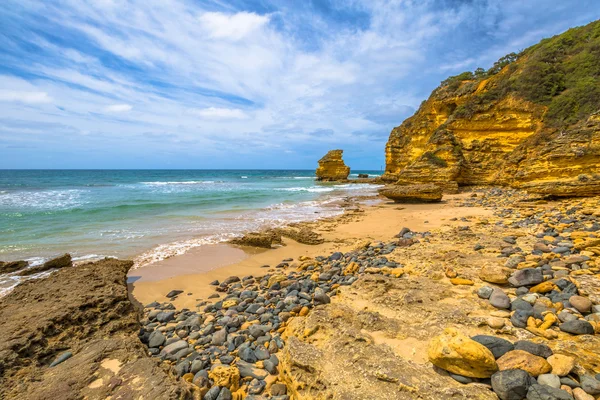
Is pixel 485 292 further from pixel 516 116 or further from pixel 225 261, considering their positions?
pixel 516 116

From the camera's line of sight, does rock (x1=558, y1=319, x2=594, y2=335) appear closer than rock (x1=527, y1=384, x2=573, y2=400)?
No

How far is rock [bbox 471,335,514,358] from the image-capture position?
2291mm

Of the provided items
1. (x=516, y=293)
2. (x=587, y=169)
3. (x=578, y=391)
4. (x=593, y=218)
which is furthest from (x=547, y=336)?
(x=587, y=169)

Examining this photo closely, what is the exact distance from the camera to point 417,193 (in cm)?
1623

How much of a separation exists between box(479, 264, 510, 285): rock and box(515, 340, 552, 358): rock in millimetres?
1523

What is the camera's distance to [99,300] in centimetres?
390

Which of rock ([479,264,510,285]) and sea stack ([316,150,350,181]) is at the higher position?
sea stack ([316,150,350,181])

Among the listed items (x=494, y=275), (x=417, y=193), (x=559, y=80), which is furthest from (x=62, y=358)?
(x=559, y=80)

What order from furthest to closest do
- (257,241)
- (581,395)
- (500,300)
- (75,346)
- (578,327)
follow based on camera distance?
(257,241), (500,300), (75,346), (578,327), (581,395)

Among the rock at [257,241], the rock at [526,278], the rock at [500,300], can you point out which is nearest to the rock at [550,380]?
the rock at [500,300]

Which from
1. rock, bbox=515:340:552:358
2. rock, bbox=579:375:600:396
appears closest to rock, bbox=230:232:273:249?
rock, bbox=515:340:552:358

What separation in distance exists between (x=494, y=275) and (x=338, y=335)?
2520mm

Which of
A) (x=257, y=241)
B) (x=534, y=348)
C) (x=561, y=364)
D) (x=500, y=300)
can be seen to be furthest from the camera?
(x=257, y=241)

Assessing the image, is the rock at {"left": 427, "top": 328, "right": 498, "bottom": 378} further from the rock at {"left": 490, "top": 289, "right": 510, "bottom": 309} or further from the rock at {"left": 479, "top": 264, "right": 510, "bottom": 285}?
the rock at {"left": 479, "top": 264, "right": 510, "bottom": 285}
